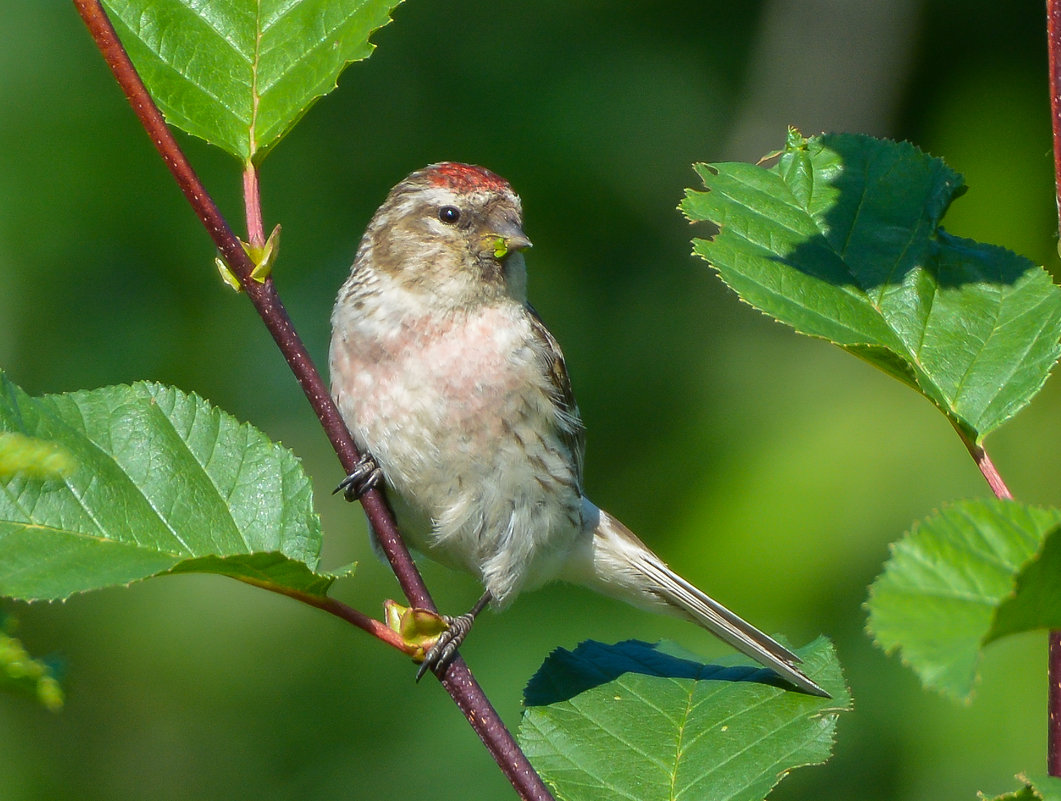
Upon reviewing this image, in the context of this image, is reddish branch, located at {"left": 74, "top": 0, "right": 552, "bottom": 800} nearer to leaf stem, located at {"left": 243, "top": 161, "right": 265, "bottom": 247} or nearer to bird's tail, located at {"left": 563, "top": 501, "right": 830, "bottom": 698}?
leaf stem, located at {"left": 243, "top": 161, "right": 265, "bottom": 247}

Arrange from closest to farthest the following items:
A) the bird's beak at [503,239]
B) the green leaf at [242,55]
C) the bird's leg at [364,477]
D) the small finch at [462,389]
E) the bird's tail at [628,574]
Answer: the green leaf at [242,55] < the bird's leg at [364,477] < the small finch at [462,389] < the bird's beak at [503,239] < the bird's tail at [628,574]

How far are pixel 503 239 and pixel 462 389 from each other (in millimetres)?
449

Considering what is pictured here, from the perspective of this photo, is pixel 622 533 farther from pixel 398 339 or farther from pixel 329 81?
pixel 329 81

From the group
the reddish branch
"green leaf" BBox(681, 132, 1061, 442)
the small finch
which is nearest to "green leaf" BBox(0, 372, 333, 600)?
the reddish branch

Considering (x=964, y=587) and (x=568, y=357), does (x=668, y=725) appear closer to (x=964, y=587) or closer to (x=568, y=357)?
(x=964, y=587)

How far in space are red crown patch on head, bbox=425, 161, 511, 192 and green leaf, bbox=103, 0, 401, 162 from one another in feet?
4.68

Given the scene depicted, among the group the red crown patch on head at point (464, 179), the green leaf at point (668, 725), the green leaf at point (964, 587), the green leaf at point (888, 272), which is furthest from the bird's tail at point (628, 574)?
the green leaf at point (964, 587)

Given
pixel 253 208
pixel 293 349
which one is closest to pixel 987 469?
pixel 293 349

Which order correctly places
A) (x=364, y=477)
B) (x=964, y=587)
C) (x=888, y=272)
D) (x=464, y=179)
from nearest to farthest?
(x=964, y=587) → (x=888, y=272) → (x=364, y=477) → (x=464, y=179)

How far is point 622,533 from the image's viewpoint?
4078 millimetres

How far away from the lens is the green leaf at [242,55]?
6.75 ft

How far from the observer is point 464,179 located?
3586 millimetres

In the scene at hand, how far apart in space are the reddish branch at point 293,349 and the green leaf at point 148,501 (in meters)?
0.12

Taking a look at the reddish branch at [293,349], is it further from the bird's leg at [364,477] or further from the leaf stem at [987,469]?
the leaf stem at [987,469]
